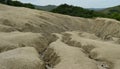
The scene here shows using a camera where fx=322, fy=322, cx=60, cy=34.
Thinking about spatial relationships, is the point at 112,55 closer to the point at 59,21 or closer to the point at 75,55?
the point at 75,55

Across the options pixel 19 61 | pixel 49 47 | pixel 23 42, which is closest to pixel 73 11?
pixel 49 47

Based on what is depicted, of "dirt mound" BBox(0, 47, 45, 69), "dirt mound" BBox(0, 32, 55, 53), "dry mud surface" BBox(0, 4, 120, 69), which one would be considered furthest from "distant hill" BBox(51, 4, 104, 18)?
"dirt mound" BBox(0, 47, 45, 69)

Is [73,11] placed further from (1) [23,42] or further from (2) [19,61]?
(2) [19,61]

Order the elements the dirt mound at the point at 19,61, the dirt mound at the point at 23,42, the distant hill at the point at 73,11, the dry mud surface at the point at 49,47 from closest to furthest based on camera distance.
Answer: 1. the dirt mound at the point at 19,61
2. the dry mud surface at the point at 49,47
3. the dirt mound at the point at 23,42
4. the distant hill at the point at 73,11

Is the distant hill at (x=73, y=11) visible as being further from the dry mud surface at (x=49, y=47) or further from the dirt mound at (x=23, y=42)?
the dirt mound at (x=23, y=42)

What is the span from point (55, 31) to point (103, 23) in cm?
794

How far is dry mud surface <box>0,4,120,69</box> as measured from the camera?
2469cm

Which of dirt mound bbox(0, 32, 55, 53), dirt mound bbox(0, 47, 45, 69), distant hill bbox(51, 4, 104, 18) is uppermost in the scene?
dirt mound bbox(0, 47, 45, 69)

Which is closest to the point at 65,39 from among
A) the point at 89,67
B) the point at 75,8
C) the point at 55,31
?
the point at 55,31

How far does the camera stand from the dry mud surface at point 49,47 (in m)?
24.7

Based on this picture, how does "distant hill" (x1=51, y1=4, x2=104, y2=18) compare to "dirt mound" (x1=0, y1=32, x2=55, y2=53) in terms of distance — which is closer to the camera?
"dirt mound" (x1=0, y1=32, x2=55, y2=53)

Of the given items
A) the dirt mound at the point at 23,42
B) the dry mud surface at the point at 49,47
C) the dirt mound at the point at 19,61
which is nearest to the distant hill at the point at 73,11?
the dry mud surface at the point at 49,47

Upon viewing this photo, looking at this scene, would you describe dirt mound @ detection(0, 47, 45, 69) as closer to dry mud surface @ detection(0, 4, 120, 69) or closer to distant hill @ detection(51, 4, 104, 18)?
dry mud surface @ detection(0, 4, 120, 69)

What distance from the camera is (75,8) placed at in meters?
92.9
